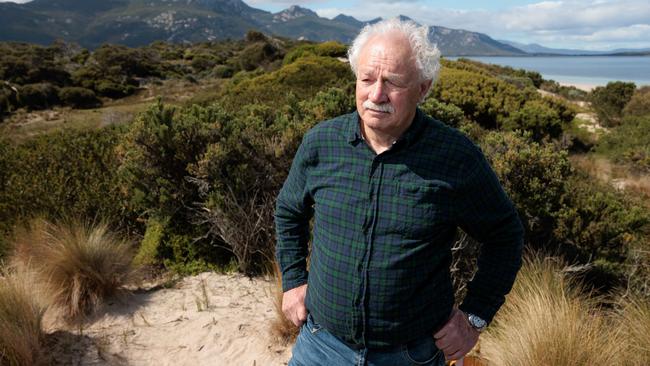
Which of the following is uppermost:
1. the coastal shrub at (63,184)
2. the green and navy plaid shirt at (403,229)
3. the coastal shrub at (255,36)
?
the green and navy plaid shirt at (403,229)

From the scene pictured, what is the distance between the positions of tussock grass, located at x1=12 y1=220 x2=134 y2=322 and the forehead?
11.2 ft

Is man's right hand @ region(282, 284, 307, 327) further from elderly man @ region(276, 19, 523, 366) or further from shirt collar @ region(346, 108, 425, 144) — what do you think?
shirt collar @ region(346, 108, 425, 144)

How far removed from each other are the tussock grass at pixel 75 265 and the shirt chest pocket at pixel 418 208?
10.9ft

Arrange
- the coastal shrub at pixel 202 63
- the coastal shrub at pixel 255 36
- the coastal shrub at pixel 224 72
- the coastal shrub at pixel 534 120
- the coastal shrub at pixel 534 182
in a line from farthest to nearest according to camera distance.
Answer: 1. the coastal shrub at pixel 255 36
2. the coastal shrub at pixel 202 63
3. the coastal shrub at pixel 224 72
4. the coastal shrub at pixel 534 120
5. the coastal shrub at pixel 534 182

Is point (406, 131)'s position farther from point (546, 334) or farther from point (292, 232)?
point (546, 334)

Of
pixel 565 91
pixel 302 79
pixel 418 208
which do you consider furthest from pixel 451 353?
pixel 565 91

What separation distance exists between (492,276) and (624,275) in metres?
3.66

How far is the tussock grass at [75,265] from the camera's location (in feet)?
12.7

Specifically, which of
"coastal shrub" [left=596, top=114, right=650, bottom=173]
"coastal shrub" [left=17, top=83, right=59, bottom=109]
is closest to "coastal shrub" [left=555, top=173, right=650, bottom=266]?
"coastal shrub" [left=596, top=114, right=650, bottom=173]

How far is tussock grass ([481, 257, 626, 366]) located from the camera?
275 centimetres

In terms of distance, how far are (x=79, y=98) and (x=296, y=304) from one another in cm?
3144

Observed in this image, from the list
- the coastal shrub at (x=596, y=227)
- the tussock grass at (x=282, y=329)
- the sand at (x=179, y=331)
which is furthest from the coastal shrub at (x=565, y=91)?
the tussock grass at (x=282, y=329)

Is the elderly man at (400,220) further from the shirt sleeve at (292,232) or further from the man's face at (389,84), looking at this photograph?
the shirt sleeve at (292,232)

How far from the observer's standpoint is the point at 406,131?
1729mm
